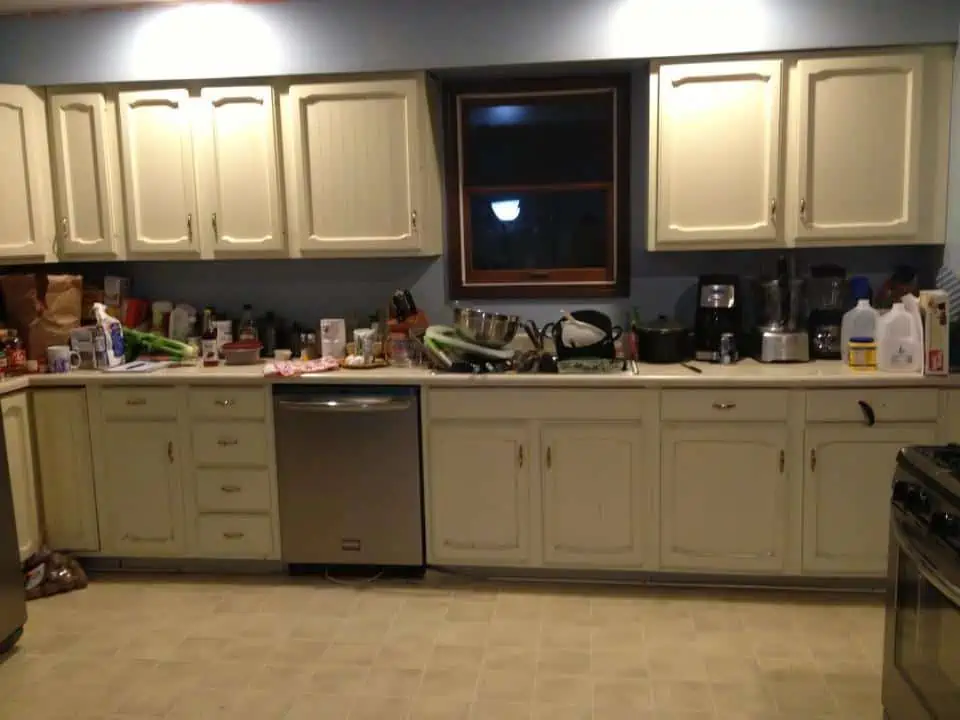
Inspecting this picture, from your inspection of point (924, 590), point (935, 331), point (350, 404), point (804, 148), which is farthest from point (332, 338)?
point (924, 590)

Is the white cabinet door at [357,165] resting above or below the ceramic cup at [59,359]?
above

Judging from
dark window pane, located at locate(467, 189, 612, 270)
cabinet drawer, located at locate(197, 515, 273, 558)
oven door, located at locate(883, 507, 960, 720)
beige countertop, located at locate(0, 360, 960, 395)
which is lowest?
→ cabinet drawer, located at locate(197, 515, 273, 558)

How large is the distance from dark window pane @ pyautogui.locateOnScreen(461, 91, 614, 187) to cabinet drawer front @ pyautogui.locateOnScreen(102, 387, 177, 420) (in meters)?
1.59

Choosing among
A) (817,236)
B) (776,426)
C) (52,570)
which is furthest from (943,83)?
(52,570)

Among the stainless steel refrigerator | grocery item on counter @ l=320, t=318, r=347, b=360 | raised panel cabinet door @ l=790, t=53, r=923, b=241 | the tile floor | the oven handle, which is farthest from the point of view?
grocery item on counter @ l=320, t=318, r=347, b=360

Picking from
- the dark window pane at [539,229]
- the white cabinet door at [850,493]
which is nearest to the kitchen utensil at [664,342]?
the dark window pane at [539,229]

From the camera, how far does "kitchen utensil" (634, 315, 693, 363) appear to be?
338 cm

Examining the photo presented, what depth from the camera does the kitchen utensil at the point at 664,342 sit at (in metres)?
3.38

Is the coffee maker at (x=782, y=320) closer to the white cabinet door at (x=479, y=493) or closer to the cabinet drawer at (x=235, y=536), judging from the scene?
the white cabinet door at (x=479, y=493)

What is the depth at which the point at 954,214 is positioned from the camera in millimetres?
3172

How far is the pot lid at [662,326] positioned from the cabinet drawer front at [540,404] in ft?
1.10

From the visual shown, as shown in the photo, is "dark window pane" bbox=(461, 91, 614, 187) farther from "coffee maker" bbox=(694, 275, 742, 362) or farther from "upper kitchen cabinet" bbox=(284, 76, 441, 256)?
"coffee maker" bbox=(694, 275, 742, 362)

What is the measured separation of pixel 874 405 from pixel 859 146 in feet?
3.30

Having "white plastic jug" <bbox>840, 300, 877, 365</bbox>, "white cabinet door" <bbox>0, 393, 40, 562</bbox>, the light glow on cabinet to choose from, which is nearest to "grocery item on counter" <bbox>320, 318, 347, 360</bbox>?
the light glow on cabinet
